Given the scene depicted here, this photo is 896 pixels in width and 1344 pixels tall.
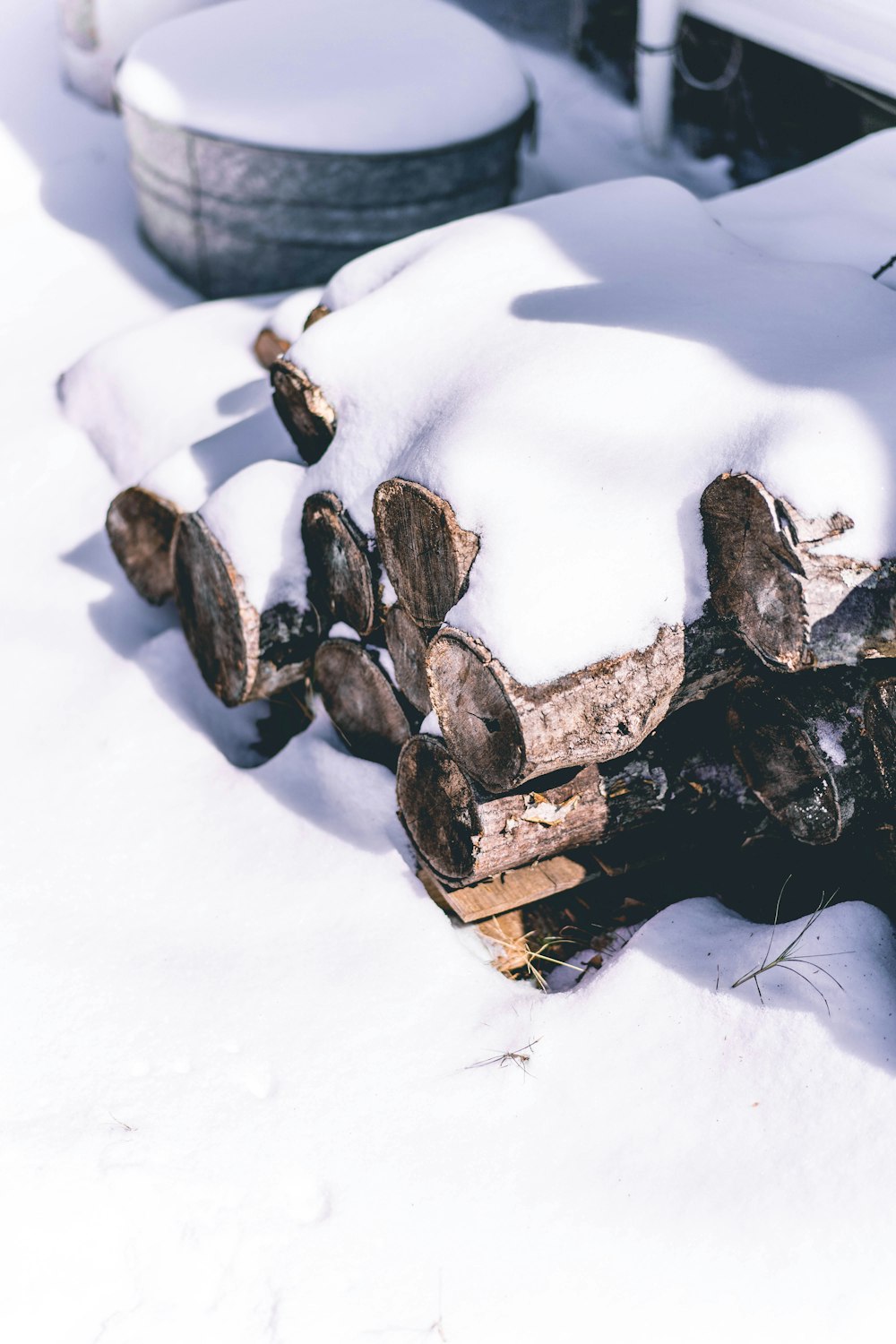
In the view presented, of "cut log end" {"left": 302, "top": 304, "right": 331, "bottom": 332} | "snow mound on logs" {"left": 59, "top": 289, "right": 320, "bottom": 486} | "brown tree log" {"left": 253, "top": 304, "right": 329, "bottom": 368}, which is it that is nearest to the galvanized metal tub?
"snow mound on logs" {"left": 59, "top": 289, "right": 320, "bottom": 486}

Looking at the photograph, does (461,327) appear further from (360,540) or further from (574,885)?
(574,885)

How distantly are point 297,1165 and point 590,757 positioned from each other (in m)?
0.93

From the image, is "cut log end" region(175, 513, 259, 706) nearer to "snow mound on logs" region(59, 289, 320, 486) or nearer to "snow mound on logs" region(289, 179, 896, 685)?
"snow mound on logs" region(289, 179, 896, 685)

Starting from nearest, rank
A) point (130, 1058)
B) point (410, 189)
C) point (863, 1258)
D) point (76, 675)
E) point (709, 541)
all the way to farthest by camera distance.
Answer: point (863, 1258) < point (709, 541) < point (130, 1058) < point (76, 675) < point (410, 189)

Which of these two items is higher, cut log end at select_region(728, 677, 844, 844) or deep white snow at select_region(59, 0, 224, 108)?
deep white snow at select_region(59, 0, 224, 108)

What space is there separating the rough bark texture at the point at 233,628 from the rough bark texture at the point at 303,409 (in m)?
0.32

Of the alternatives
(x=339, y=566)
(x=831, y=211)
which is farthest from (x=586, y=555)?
(x=831, y=211)

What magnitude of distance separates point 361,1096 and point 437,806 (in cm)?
58

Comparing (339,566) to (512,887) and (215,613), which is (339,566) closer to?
(215,613)

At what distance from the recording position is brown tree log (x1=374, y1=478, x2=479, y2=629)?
2133mm

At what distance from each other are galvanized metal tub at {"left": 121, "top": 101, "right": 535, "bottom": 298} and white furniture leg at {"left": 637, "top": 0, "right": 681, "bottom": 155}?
2.95 ft

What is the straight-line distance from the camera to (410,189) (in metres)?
4.15

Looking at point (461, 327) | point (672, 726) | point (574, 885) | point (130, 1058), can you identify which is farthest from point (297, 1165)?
point (461, 327)

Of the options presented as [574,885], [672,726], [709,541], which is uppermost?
[709,541]
